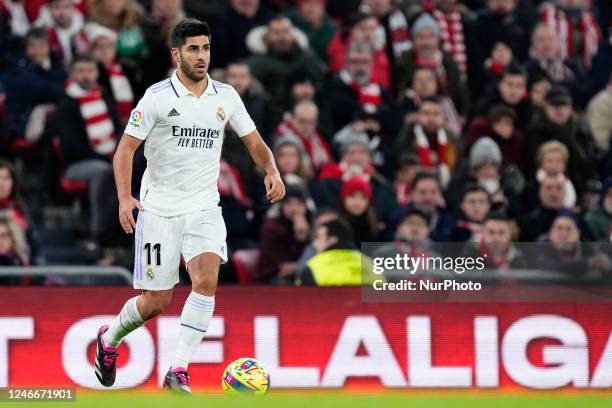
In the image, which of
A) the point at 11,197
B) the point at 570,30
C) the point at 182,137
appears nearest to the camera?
the point at 182,137

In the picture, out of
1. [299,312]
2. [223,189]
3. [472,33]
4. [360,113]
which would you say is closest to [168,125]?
[299,312]

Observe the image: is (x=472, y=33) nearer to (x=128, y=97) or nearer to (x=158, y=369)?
(x=128, y=97)

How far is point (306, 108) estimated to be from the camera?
602 inches

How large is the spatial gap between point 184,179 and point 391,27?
7102 mm

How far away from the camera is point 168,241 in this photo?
33.9 ft

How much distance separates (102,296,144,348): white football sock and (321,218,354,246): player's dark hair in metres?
2.97

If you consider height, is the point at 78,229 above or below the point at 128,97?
below

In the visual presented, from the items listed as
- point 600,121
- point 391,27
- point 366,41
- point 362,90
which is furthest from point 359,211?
point 600,121

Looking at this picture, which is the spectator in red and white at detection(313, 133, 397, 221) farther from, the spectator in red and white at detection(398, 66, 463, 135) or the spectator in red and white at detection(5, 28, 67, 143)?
the spectator in red and white at detection(5, 28, 67, 143)

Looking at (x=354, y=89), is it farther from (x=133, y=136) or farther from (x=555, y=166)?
(x=133, y=136)

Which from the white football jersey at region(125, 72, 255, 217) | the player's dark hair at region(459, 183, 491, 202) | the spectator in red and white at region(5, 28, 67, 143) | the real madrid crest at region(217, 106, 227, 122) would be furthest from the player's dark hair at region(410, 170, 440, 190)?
the real madrid crest at region(217, 106, 227, 122)

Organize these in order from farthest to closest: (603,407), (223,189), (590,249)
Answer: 1. (223,189)
2. (590,249)
3. (603,407)

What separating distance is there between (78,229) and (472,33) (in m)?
4.81

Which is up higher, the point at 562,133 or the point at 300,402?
the point at 562,133
